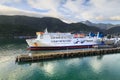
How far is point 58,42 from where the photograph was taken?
7575 cm

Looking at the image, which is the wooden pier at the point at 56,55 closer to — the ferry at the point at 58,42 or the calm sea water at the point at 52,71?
the calm sea water at the point at 52,71

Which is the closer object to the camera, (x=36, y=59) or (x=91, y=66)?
(x=91, y=66)

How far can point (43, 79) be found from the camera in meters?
34.8

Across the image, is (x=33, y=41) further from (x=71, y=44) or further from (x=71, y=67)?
(x=71, y=67)

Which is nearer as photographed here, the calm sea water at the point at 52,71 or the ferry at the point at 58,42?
the calm sea water at the point at 52,71

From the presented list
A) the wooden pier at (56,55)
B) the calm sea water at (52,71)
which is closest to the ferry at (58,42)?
the wooden pier at (56,55)

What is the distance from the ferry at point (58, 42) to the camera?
73.1 metres

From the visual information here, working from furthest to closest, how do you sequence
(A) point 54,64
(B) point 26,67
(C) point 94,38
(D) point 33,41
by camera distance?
(C) point 94,38 → (D) point 33,41 → (A) point 54,64 → (B) point 26,67

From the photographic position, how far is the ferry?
2876 inches

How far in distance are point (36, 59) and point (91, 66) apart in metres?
14.9

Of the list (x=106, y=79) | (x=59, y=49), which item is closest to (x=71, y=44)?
(x=59, y=49)

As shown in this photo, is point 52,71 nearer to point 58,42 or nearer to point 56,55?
point 56,55

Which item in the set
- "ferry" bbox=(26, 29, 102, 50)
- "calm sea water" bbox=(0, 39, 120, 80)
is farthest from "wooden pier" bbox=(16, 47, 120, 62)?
"ferry" bbox=(26, 29, 102, 50)

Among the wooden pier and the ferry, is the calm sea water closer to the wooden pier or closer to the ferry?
the wooden pier
